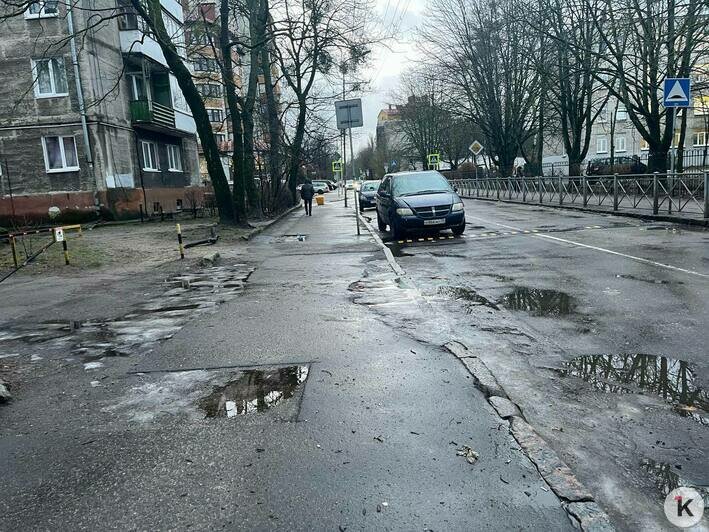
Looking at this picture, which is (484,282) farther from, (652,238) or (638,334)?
(652,238)

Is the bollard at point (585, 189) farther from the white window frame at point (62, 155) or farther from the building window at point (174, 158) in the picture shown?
the building window at point (174, 158)

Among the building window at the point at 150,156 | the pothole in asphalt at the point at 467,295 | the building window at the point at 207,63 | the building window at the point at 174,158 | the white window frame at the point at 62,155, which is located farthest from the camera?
the building window at the point at 174,158

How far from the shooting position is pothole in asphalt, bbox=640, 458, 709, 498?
9.84 feet

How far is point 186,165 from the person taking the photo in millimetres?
34188

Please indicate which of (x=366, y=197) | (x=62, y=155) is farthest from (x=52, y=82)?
(x=366, y=197)

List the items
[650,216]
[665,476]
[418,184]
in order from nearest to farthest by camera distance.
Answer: [665,476] → [418,184] → [650,216]

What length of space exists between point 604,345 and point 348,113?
12.7 metres

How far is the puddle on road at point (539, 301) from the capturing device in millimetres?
6820

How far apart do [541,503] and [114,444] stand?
2702 mm

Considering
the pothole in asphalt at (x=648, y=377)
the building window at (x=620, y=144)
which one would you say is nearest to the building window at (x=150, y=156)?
the pothole in asphalt at (x=648, y=377)

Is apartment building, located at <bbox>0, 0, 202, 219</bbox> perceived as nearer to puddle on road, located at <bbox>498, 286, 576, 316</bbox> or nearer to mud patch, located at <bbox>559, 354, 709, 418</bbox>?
puddle on road, located at <bbox>498, 286, 576, 316</bbox>

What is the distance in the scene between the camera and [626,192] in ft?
63.9

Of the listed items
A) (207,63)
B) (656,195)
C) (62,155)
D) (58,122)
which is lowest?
(656,195)

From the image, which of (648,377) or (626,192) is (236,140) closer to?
(626,192)
